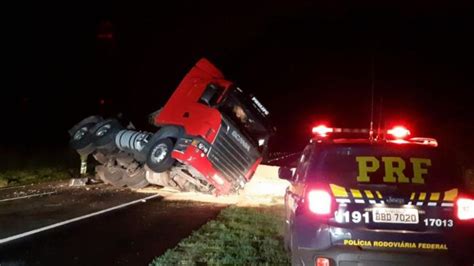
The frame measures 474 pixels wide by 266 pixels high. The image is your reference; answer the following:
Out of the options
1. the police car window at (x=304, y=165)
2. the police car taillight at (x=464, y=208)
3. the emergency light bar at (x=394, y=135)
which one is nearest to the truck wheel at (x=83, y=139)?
the emergency light bar at (x=394, y=135)

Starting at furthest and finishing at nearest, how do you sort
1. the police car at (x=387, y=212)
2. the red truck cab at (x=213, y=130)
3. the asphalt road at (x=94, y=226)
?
1. the red truck cab at (x=213, y=130)
2. the asphalt road at (x=94, y=226)
3. the police car at (x=387, y=212)

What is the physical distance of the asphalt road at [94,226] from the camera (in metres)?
7.64

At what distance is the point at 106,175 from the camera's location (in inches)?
628

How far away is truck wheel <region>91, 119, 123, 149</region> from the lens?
15.5 metres

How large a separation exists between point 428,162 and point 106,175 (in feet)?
37.9

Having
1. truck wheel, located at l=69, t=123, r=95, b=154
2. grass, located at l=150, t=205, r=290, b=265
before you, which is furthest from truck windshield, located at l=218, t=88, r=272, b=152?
truck wheel, located at l=69, t=123, r=95, b=154

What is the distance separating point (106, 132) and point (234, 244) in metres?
7.87

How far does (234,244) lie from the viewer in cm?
852

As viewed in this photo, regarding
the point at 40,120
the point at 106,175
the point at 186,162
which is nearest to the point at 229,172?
the point at 186,162

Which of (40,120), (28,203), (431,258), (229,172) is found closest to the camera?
(431,258)

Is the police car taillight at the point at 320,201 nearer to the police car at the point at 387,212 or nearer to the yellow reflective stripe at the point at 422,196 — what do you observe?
the police car at the point at 387,212

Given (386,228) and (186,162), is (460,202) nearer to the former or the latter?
(386,228)

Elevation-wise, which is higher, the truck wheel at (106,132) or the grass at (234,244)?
the truck wheel at (106,132)

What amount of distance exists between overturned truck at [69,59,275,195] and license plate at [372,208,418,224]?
8005 mm
